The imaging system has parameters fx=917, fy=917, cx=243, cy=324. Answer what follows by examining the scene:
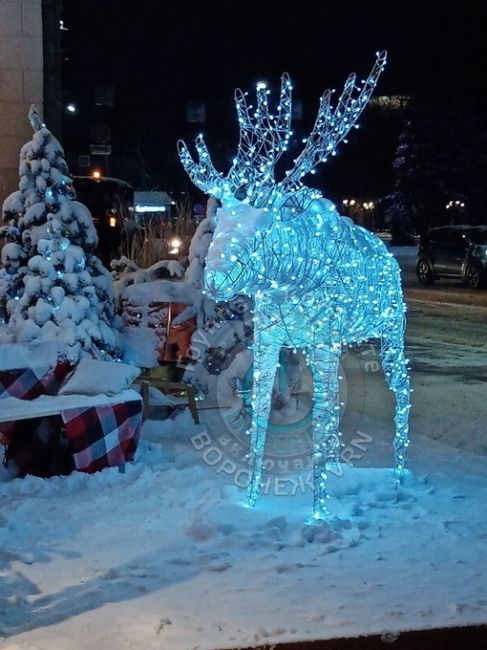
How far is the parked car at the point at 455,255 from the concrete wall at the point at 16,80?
1611cm

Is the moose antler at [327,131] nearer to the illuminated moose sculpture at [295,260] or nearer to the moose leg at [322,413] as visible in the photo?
the illuminated moose sculpture at [295,260]

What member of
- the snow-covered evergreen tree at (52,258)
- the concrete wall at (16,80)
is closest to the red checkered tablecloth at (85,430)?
the snow-covered evergreen tree at (52,258)

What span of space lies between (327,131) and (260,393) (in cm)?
183

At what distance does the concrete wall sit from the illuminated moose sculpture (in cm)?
612

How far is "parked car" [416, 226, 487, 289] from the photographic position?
25.5 m

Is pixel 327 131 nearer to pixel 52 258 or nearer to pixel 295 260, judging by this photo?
pixel 295 260

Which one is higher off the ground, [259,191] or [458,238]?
[259,191]

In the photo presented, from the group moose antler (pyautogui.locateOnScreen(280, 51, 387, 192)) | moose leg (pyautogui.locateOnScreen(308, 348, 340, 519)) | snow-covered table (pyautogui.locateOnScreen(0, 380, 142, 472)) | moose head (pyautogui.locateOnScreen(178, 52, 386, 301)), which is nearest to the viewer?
moose head (pyautogui.locateOnScreen(178, 52, 386, 301))

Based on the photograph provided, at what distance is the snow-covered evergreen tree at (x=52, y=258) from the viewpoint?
8.61 metres

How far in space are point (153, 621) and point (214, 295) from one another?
1877mm

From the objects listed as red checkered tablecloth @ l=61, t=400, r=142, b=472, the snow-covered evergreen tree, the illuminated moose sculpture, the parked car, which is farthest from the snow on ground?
the parked car

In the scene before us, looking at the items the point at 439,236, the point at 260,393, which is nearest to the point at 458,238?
the point at 439,236

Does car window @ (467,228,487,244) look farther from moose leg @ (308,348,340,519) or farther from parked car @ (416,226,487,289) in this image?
moose leg @ (308,348,340,519)

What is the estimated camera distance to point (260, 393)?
6.36 meters
